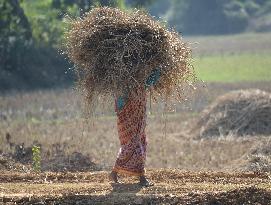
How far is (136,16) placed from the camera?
7684mm

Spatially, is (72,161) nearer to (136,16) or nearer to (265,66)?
(136,16)

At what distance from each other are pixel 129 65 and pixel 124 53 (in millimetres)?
154

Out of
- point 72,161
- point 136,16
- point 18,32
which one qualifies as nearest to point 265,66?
point 18,32

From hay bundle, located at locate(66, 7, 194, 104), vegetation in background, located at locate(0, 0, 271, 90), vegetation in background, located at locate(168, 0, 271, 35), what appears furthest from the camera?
vegetation in background, located at locate(168, 0, 271, 35)

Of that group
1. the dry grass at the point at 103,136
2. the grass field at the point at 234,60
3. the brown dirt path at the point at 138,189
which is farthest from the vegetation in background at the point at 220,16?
the brown dirt path at the point at 138,189

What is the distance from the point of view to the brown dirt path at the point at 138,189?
22.2ft

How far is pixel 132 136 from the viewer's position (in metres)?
Answer: 7.50

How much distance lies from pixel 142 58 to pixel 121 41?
32cm

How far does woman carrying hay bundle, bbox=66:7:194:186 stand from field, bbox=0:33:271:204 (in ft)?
1.29

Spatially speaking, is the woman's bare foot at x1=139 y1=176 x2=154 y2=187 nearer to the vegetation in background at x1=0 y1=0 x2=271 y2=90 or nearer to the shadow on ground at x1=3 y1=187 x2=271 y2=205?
the shadow on ground at x1=3 y1=187 x2=271 y2=205

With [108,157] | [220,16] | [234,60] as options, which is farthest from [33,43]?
[220,16]

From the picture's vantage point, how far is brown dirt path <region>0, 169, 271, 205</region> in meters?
6.78

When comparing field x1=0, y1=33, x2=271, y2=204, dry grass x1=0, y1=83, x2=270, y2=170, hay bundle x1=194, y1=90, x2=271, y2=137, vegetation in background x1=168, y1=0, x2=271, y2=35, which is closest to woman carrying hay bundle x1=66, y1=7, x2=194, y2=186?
field x1=0, y1=33, x2=271, y2=204

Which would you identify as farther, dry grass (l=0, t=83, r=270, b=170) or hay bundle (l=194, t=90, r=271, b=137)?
hay bundle (l=194, t=90, r=271, b=137)
